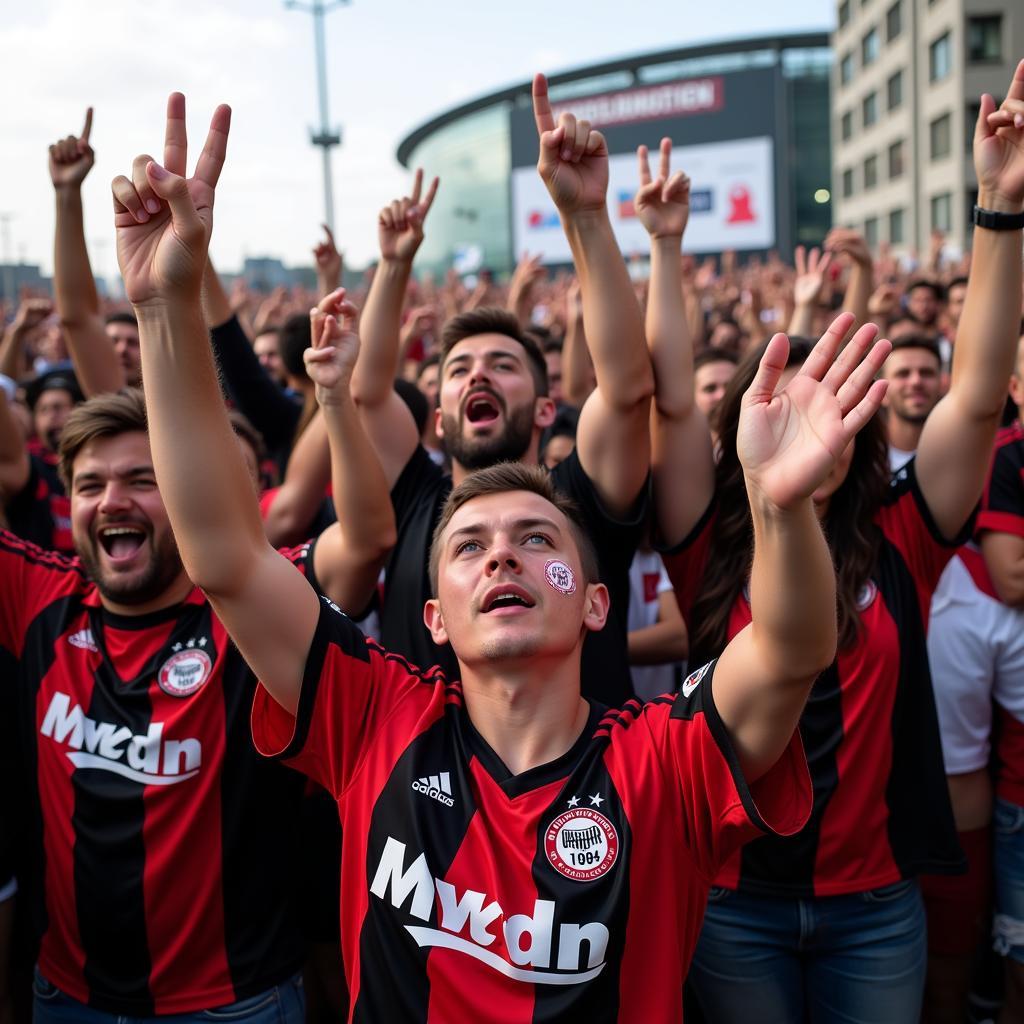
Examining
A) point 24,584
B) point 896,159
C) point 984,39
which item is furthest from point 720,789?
point 896,159

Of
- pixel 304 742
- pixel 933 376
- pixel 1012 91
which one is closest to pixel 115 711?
pixel 304 742

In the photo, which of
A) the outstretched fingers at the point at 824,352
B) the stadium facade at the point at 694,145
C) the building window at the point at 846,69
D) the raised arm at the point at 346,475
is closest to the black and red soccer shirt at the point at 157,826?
the raised arm at the point at 346,475

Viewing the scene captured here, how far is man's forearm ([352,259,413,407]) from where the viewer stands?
2959mm

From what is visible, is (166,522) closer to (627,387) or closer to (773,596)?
(627,387)

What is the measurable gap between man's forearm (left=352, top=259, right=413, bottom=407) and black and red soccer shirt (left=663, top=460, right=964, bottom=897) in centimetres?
133

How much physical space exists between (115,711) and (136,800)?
21 cm

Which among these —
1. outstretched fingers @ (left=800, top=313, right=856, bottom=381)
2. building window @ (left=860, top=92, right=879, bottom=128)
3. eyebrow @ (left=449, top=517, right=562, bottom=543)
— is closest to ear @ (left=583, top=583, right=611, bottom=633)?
eyebrow @ (left=449, top=517, right=562, bottom=543)

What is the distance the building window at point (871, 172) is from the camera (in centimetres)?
3847

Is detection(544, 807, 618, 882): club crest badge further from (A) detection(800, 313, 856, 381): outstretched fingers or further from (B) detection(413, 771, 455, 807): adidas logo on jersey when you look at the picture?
(A) detection(800, 313, 856, 381): outstretched fingers

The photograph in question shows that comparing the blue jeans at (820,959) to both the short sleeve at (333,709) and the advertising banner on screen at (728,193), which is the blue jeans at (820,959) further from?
the advertising banner on screen at (728,193)

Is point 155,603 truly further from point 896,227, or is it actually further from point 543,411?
point 896,227

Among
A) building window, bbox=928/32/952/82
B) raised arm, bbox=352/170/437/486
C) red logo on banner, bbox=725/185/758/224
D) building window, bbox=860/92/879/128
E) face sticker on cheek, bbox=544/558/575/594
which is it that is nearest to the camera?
face sticker on cheek, bbox=544/558/575/594

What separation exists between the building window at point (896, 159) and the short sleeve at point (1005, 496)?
37056 millimetres

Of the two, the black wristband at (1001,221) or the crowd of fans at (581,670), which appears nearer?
the crowd of fans at (581,670)
